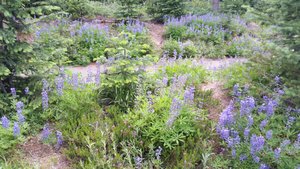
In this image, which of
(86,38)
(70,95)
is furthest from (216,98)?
(86,38)

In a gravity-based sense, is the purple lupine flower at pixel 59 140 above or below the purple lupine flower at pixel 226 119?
below

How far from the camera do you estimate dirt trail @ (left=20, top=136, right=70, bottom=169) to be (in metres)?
4.14

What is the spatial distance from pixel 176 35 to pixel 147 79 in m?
6.91

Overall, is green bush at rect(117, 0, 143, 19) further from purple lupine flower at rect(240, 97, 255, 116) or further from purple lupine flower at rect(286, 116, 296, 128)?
purple lupine flower at rect(286, 116, 296, 128)

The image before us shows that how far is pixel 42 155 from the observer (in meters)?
4.33

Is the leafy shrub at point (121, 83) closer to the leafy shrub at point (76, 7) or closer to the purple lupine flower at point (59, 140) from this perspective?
the purple lupine flower at point (59, 140)

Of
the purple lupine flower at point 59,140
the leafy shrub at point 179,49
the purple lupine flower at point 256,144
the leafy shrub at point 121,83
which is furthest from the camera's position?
the leafy shrub at point 179,49

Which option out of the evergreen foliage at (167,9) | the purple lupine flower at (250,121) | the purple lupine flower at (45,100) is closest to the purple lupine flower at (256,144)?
the purple lupine flower at (250,121)

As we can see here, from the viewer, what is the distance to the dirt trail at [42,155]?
13.6 feet

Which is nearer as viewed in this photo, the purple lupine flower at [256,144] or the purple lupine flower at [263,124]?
the purple lupine flower at [256,144]

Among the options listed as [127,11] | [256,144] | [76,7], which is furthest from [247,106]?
[76,7]

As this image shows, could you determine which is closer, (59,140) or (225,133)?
(225,133)

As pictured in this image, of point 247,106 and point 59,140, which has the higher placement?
point 247,106

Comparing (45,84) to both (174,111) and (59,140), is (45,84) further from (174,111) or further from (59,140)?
(174,111)
